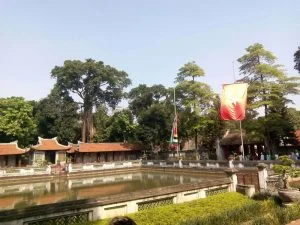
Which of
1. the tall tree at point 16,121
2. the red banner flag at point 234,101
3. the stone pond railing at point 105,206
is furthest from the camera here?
the tall tree at point 16,121

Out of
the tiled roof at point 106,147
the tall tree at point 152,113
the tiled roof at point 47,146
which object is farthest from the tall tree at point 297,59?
the tiled roof at point 47,146

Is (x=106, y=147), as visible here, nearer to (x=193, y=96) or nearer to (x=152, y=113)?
(x=152, y=113)

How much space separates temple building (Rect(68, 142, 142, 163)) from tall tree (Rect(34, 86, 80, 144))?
6137 millimetres

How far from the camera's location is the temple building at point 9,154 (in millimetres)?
37094

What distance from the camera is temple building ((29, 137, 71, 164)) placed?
40825 mm

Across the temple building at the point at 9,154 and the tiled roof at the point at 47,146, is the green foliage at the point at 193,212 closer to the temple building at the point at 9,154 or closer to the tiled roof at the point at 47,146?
the temple building at the point at 9,154

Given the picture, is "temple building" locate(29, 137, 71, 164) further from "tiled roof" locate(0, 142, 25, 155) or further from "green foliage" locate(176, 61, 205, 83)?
"green foliage" locate(176, 61, 205, 83)

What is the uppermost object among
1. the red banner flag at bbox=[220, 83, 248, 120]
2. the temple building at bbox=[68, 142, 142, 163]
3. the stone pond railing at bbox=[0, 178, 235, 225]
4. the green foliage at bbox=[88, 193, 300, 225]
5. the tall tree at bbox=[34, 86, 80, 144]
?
the tall tree at bbox=[34, 86, 80, 144]

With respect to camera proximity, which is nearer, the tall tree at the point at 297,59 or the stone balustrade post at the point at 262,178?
the stone balustrade post at the point at 262,178

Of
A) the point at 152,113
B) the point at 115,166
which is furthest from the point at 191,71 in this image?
the point at 115,166

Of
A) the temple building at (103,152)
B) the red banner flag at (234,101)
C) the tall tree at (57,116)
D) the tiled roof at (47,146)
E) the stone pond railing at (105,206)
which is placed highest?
the tall tree at (57,116)

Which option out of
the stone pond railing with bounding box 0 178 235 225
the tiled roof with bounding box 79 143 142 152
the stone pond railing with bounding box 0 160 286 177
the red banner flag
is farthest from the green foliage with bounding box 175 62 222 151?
the stone pond railing with bounding box 0 178 235 225

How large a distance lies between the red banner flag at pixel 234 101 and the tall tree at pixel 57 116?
1345 inches

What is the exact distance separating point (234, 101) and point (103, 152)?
2984 cm
